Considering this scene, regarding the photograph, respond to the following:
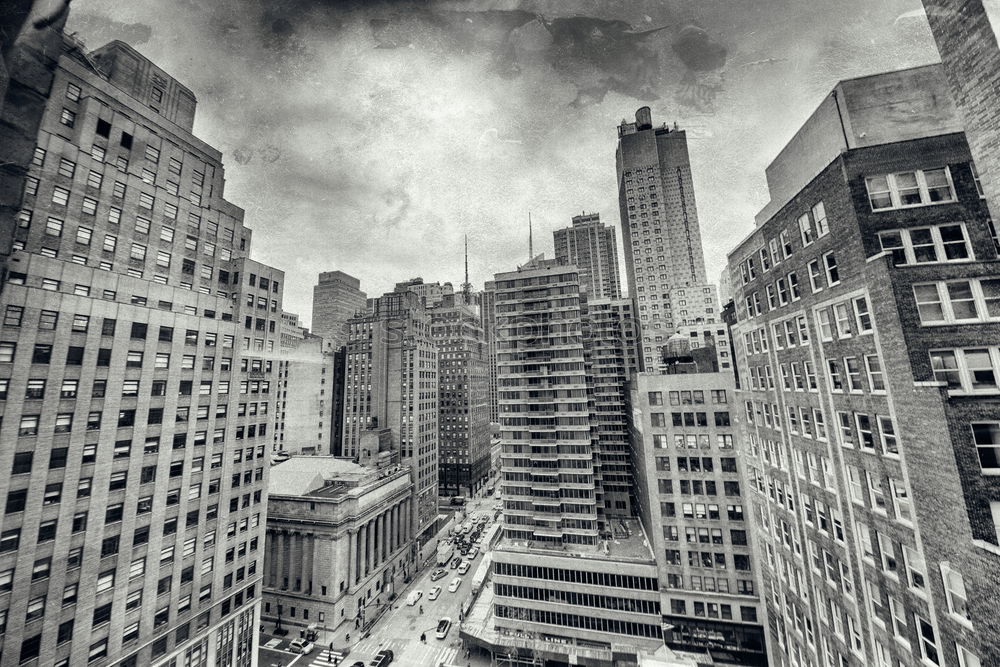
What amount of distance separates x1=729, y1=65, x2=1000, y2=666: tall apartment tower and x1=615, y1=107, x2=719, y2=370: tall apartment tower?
214ft

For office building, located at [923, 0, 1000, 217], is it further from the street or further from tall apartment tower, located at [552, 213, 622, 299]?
tall apartment tower, located at [552, 213, 622, 299]

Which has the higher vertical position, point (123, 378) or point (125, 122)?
point (125, 122)

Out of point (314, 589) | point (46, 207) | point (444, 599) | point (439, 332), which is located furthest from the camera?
point (439, 332)

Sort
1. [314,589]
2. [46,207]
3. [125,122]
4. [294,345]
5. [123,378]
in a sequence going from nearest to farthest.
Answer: [46,207]
[123,378]
[125,122]
[314,589]
[294,345]

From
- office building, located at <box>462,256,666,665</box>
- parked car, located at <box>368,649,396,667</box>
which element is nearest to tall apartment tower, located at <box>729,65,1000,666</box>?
office building, located at <box>462,256,666,665</box>

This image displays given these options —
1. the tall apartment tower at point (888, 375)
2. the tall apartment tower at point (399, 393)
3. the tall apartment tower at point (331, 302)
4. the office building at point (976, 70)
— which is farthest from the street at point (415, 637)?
the tall apartment tower at point (331, 302)

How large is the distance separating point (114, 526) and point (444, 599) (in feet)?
177

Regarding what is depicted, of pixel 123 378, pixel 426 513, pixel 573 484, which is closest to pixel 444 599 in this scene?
pixel 426 513

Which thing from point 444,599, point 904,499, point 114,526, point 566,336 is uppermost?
point 566,336

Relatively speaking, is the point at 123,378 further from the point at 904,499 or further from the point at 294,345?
the point at 904,499

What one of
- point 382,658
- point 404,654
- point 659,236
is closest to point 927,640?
point 382,658

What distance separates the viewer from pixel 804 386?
2317 cm

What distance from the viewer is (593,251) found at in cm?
17612

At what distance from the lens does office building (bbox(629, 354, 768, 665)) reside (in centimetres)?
4466
